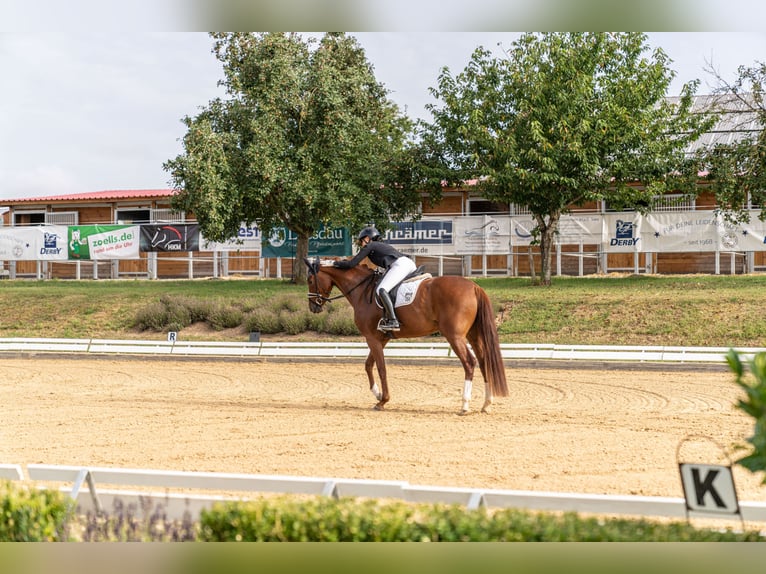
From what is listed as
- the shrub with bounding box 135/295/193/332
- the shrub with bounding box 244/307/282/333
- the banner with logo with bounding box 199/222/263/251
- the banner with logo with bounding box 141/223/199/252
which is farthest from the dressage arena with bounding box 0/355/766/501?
the banner with logo with bounding box 141/223/199/252

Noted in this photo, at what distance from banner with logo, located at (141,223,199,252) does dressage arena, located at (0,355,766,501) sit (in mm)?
12543

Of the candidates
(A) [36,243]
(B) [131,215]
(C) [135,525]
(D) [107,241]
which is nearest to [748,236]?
(D) [107,241]

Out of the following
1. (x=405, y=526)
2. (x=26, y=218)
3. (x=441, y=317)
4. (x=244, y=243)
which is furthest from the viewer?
(x=26, y=218)

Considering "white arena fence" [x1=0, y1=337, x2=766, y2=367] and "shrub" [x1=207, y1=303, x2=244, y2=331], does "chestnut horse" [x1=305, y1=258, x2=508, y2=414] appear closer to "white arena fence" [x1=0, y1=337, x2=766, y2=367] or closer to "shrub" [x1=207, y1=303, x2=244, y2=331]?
"white arena fence" [x1=0, y1=337, x2=766, y2=367]

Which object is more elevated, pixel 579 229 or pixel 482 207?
pixel 482 207

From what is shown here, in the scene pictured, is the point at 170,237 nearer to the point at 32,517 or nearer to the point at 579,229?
the point at 579,229

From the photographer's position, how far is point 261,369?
55.5ft

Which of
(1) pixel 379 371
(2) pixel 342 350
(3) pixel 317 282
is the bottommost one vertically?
(2) pixel 342 350

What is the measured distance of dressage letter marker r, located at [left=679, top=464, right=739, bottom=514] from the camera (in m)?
4.73

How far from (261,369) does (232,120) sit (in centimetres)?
1074

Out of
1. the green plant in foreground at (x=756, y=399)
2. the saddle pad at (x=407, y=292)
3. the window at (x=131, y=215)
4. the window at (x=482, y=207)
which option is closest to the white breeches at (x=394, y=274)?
the saddle pad at (x=407, y=292)

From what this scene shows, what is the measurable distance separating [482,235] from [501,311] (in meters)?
5.47

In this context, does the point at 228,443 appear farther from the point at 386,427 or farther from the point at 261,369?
the point at 261,369

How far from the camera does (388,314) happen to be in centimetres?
1153
